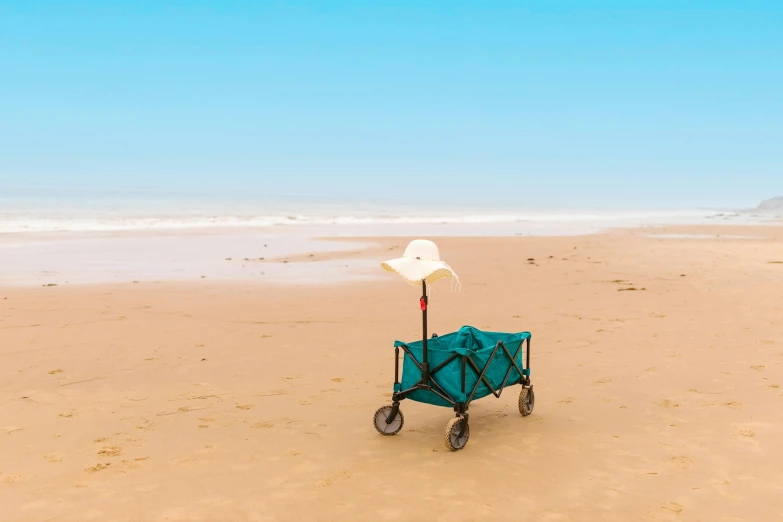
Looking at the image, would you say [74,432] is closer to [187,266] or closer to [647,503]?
[647,503]

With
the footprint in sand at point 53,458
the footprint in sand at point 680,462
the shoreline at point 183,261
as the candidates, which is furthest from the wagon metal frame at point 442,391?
the shoreline at point 183,261

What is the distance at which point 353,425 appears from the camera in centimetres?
591

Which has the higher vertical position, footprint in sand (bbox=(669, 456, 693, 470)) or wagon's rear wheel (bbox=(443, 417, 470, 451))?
wagon's rear wheel (bbox=(443, 417, 470, 451))

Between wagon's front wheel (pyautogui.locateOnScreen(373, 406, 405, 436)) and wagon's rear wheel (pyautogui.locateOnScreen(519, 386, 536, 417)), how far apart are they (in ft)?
3.94

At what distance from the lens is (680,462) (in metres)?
4.98

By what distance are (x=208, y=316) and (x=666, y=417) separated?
7409 mm

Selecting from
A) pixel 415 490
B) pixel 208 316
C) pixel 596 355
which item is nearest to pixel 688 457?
pixel 415 490

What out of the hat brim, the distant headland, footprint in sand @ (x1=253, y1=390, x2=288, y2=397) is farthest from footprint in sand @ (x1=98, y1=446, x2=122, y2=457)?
the distant headland

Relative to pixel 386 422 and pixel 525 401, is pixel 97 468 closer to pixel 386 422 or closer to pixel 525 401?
pixel 386 422

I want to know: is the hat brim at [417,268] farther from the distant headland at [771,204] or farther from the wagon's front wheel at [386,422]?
the distant headland at [771,204]

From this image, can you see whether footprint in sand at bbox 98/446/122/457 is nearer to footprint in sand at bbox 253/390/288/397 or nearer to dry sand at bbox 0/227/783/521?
dry sand at bbox 0/227/783/521

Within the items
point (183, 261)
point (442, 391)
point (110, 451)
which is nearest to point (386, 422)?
point (442, 391)

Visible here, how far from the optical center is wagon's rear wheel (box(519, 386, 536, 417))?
6.10m

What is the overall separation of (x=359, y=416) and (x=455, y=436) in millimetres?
1212
